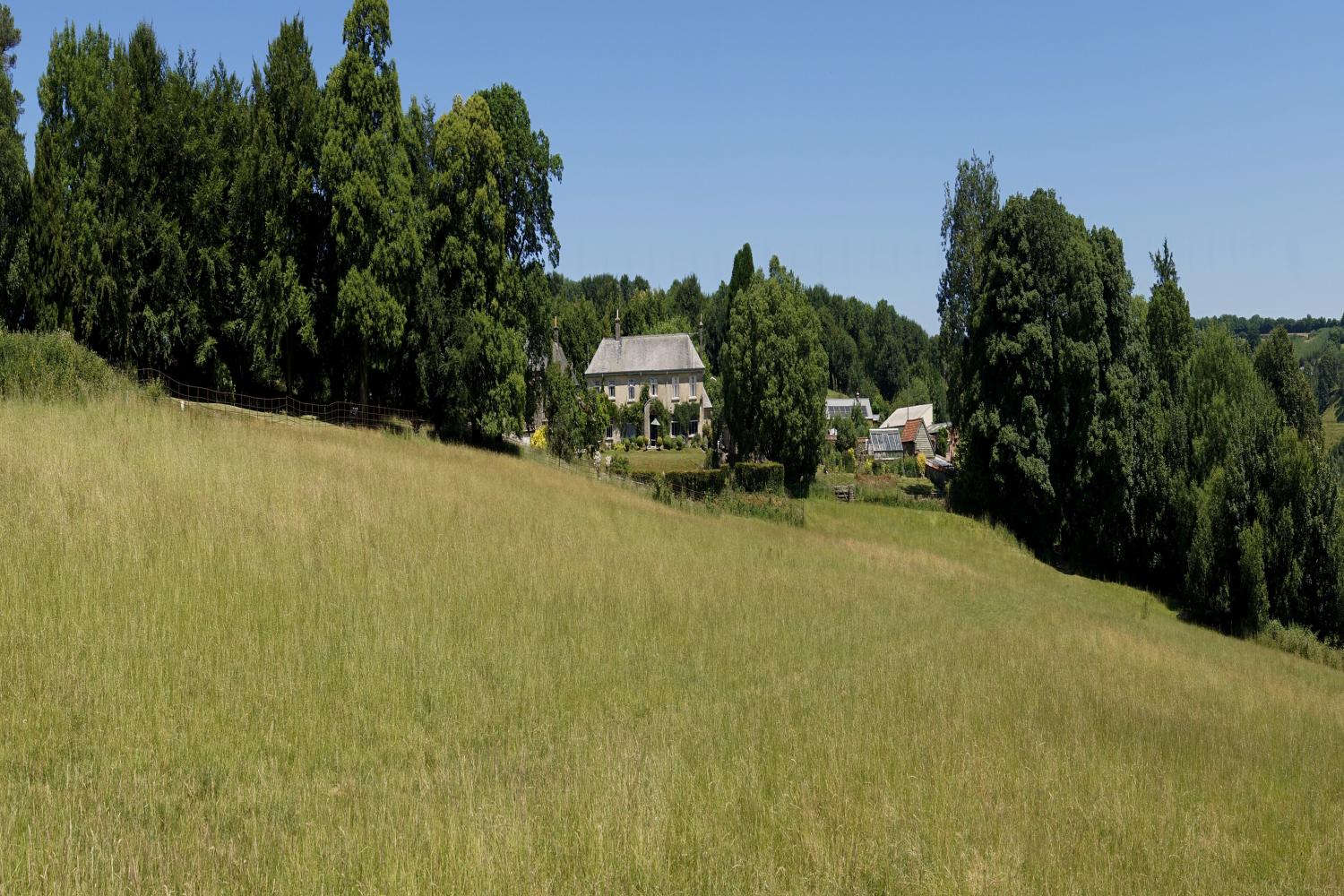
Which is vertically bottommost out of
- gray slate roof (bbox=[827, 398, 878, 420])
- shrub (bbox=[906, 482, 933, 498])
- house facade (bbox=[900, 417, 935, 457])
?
shrub (bbox=[906, 482, 933, 498])

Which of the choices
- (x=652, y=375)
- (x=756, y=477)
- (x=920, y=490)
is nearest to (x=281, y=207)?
(x=756, y=477)

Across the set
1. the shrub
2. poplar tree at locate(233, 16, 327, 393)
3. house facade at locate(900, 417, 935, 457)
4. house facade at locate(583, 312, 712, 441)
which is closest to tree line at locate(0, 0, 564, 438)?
poplar tree at locate(233, 16, 327, 393)

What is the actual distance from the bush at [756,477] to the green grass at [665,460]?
7995 millimetres

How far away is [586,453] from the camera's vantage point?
5147 centimetres

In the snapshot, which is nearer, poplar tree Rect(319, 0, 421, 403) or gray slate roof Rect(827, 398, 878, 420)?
poplar tree Rect(319, 0, 421, 403)

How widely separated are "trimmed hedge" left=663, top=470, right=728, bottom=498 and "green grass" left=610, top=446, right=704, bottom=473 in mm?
11669

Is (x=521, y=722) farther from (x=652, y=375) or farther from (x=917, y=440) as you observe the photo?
(x=652, y=375)

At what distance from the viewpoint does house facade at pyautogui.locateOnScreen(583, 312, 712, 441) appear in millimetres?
→ 85188

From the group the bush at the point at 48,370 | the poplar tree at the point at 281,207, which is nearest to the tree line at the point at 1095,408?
the poplar tree at the point at 281,207

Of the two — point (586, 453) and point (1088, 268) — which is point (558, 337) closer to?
point (586, 453)

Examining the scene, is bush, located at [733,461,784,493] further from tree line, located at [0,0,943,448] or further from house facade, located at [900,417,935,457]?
house facade, located at [900,417,935,457]

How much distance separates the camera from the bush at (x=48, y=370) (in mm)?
20902

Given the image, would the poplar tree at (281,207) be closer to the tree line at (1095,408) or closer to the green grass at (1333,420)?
the tree line at (1095,408)

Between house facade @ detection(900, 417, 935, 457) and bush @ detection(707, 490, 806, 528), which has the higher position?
house facade @ detection(900, 417, 935, 457)
